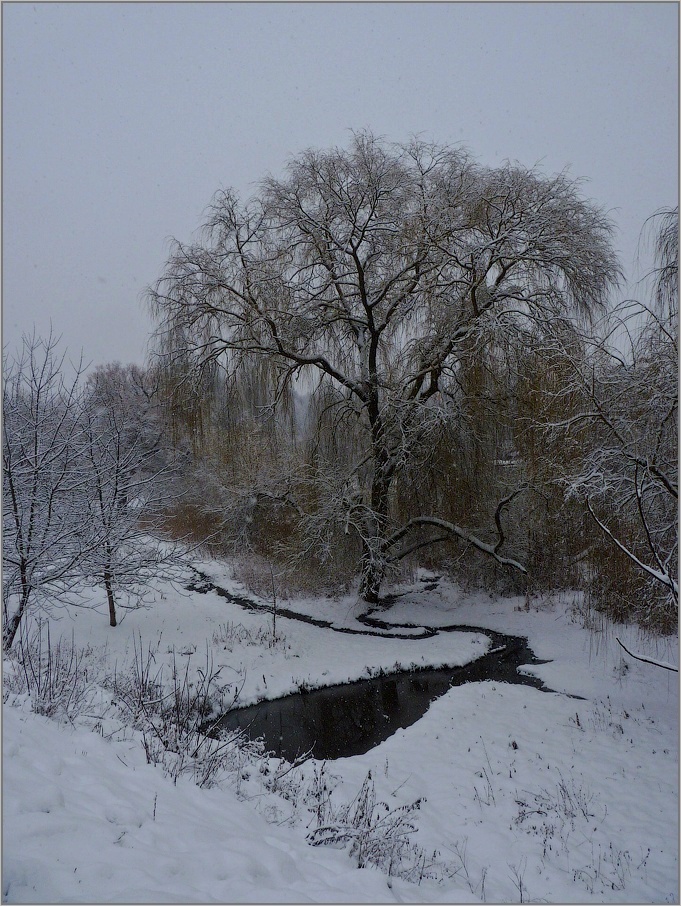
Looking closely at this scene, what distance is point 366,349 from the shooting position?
34.4 feet

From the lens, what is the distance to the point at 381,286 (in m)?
10.0

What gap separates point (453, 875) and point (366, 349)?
8672 millimetres

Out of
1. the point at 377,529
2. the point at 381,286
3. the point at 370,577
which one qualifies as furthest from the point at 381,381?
the point at 370,577

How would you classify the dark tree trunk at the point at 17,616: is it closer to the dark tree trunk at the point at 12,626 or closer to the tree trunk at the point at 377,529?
the dark tree trunk at the point at 12,626

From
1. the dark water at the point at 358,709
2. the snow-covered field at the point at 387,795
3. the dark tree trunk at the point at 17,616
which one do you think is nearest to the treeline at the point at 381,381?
the dark tree trunk at the point at 17,616

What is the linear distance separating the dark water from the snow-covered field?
257 mm

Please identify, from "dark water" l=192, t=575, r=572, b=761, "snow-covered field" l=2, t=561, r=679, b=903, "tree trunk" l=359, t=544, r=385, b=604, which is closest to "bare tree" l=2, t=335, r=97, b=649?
"snow-covered field" l=2, t=561, r=679, b=903

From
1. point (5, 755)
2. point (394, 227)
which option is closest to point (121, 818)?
point (5, 755)

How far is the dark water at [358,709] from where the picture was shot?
6129 millimetres

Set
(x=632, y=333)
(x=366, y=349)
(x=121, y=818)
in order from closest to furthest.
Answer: (x=121, y=818)
(x=632, y=333)
(x=366, y=349)

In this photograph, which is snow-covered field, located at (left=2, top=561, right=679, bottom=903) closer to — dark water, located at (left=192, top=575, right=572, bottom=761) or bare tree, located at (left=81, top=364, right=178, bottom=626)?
dark water, located at (left=192, top=575, right=572, bottom=761)

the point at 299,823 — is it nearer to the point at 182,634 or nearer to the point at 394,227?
the point at 182,634

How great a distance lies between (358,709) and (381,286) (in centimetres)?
753

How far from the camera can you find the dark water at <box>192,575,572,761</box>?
20.1ft
